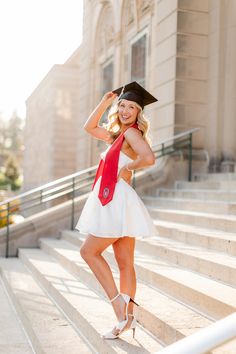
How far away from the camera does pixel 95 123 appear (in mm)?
3836

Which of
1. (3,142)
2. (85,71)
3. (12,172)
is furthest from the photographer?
(3,142)

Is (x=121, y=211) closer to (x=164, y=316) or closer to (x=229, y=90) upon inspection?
(x=164, y=316)

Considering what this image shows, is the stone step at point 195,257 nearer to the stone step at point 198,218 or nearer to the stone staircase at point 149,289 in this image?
the stone staircase at point 149,289

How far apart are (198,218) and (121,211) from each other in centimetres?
313

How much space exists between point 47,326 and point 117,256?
1.40 meters

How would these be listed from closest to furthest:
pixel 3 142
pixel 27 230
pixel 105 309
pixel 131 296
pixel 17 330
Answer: pixel 131 296
pixel 105 309
pixel 17 330
pixel 27 230
pixel 3 142

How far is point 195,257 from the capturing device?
15.7ft

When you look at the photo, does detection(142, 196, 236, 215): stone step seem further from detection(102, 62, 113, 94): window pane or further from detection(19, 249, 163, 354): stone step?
detection(102, 62, 113, 94): window pane

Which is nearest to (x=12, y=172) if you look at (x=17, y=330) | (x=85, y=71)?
(x=85, y=71)

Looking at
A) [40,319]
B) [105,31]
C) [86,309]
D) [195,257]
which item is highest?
[105,31]

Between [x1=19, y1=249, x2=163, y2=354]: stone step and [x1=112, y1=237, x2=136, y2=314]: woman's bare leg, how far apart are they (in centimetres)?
28

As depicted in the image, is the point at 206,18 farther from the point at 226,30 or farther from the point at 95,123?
the point at 95,123

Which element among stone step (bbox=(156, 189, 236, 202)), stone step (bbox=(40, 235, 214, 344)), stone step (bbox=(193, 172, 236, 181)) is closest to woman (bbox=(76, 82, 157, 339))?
stone step (bbox=(40, 235, 214, 344))

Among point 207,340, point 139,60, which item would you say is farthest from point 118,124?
point 139,60
